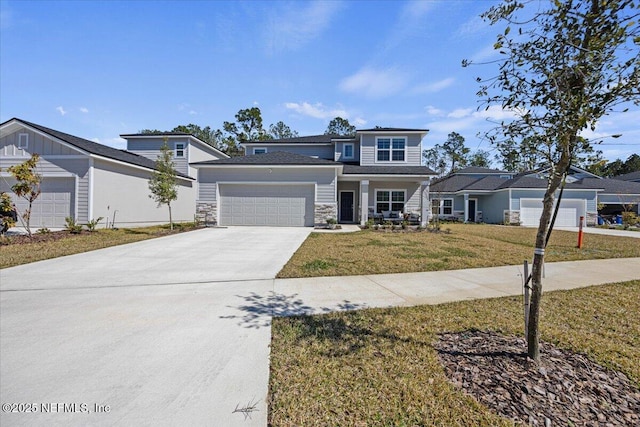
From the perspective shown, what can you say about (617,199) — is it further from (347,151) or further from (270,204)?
(270,204)

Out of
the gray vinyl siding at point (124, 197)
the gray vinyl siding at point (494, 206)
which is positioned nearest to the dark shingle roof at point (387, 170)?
the gray vinyl siding at point (494, 206)

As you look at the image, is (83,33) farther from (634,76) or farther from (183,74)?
(634,76)

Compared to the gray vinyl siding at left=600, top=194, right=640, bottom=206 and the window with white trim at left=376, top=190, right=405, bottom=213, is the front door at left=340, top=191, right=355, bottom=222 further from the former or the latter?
the gray vinyl siding at left=600, top=194, right=640, bottom=206

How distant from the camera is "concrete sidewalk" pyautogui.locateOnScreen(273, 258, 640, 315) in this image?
14.3ft

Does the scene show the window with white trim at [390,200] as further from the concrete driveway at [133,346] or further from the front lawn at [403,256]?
the concrete driveway at [133,346]

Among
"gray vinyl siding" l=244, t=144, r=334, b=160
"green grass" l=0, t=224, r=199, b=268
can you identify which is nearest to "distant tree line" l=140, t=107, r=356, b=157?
"gray vinyl siding" l=244, t=144, r=334, b=160

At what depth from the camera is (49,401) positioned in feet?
7.27

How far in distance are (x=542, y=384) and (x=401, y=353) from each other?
1153 mm

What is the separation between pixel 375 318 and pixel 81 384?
311cm

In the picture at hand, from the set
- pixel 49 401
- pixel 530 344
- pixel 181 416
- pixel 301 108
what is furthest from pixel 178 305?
pixel 301 108

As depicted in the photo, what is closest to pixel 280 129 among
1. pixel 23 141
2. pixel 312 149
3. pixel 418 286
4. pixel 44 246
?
pixel 312 149

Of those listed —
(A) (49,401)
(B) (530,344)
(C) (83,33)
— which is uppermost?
(C) (83,33)

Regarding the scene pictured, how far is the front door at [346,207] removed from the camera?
64.8ft

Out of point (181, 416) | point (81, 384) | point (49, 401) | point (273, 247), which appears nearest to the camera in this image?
point (181, 416)
